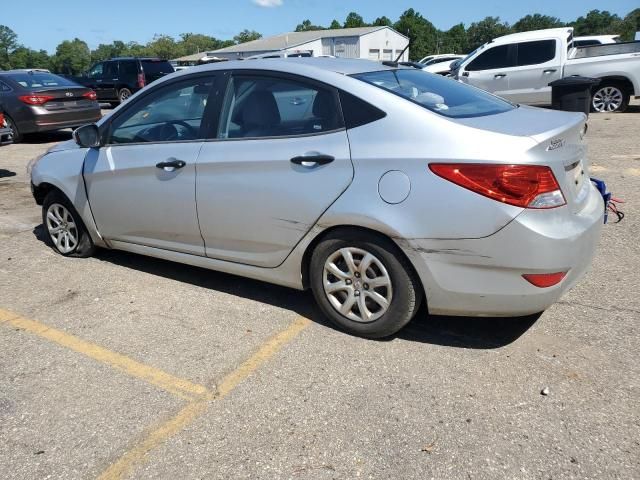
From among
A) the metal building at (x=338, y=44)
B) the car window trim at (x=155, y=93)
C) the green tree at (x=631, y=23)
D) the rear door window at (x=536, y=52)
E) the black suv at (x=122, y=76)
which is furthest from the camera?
the green tree at (x=631, y=23)

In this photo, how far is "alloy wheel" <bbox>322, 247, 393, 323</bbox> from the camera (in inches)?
128

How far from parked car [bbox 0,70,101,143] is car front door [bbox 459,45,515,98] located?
8995 mm

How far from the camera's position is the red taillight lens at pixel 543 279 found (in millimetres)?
2907

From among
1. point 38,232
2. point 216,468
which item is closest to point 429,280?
point 216,468

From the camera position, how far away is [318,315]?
12.5 ft

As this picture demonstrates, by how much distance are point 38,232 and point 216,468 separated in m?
4.49

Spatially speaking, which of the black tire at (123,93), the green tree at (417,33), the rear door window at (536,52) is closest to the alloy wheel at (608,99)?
the rear door window at (536,52)

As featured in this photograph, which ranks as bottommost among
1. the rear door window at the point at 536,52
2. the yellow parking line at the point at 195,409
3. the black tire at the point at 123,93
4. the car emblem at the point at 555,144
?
the yellow parking line at the point at 195,409

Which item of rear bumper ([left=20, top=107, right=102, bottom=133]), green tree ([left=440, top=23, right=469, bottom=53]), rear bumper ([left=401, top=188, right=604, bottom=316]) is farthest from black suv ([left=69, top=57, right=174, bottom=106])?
green tree ([left=440, top=23, right=469, bottom=53])

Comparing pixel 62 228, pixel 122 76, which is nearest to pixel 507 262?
pixel 62 228

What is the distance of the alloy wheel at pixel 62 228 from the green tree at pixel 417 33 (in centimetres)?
8104

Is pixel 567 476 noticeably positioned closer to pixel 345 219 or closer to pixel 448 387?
pixel 448 387

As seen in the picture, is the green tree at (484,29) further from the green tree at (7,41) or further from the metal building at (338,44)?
the green tree at (7,41)

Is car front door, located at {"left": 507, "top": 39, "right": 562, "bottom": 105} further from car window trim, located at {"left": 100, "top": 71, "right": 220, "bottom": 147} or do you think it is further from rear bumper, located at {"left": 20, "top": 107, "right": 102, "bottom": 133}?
car window trim, located at {"left": 100, "top": 71, "right": 220, "bottom": 147}
